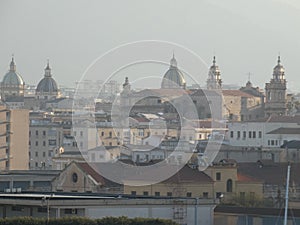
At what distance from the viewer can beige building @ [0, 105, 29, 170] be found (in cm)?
5609

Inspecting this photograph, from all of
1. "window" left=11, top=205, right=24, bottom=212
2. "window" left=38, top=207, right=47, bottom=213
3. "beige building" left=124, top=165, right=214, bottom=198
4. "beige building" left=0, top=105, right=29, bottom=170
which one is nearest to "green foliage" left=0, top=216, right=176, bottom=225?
"window" left=38, top=207, right=47, bottom=213

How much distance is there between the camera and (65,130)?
7156 cm

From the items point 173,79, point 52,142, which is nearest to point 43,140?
point 52,142

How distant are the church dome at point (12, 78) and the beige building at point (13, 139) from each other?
50.8 m

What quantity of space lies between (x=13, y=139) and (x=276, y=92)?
19112 mm

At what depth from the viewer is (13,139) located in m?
57.4

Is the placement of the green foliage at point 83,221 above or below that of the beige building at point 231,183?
below

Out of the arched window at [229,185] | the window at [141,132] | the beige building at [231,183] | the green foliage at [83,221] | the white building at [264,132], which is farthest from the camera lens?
the window at [141,132]

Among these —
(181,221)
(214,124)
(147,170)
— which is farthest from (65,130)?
(181,221)

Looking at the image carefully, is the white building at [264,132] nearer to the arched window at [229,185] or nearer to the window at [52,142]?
the window at [52,142]

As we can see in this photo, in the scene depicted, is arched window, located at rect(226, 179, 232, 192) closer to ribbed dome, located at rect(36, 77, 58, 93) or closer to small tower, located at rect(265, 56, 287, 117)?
small tower, located at rect(265, 56, 287, 117)

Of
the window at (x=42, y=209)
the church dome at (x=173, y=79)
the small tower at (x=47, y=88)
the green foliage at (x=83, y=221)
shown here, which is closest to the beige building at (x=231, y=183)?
the window at (x=42, y=209)

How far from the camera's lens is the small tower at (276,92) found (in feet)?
241

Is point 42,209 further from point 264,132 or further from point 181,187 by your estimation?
point 264,132
